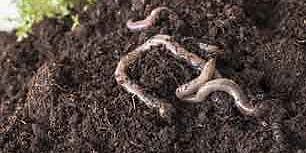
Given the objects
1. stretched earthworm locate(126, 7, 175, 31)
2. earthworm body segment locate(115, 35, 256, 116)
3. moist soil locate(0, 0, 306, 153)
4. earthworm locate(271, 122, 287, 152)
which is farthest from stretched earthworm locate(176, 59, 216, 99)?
stretched earthworm locate(126, 7, 175, 31)

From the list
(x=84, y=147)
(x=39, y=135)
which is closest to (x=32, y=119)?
(x=39, y=135)

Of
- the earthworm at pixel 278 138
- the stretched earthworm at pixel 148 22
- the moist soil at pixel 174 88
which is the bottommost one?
the earthworm at pixel 278 138

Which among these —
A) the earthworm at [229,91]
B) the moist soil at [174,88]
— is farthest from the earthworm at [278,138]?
the earthworm at [229,91]

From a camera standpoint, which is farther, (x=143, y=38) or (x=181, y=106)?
(x=143, y=38)

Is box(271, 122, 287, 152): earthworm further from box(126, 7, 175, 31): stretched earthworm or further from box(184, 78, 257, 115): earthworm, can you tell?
box(126, 7, 175, 31): stretched earthworm

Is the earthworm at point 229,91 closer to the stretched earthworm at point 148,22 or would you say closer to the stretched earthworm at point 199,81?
the stretched earthworm at point 199,81

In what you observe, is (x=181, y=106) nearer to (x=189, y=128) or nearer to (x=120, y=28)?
(x=189, y=128)
